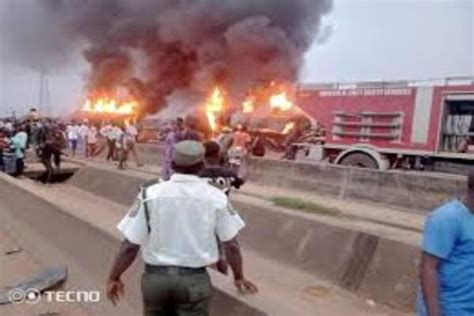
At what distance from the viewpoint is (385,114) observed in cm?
1839

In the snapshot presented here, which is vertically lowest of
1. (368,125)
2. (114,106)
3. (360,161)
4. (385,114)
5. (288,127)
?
(360,161)

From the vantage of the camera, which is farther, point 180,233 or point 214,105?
point 214,105

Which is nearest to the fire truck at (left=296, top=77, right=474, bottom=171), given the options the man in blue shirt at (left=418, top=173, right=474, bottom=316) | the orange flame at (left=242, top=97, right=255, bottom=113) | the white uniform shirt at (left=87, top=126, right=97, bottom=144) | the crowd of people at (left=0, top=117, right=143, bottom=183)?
the crowd of people at (left=0, top=117, right=143, bottom=183)

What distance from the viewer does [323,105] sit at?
20328 millimetres

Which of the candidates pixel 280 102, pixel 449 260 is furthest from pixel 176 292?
pixel 280 102

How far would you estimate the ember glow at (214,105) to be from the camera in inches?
1197

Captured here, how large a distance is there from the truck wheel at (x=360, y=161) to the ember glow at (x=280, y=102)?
7105 mm

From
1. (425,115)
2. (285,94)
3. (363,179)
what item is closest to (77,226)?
(363,179)

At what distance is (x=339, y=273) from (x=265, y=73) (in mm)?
26412

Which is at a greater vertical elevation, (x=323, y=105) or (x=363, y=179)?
(x=323, y=105)

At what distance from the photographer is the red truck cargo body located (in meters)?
17.2

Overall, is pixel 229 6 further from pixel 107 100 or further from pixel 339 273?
pixel 339 273

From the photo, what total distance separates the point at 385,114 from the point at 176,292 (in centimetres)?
1515

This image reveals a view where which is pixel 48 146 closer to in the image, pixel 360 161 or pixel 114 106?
pixel 360 161
